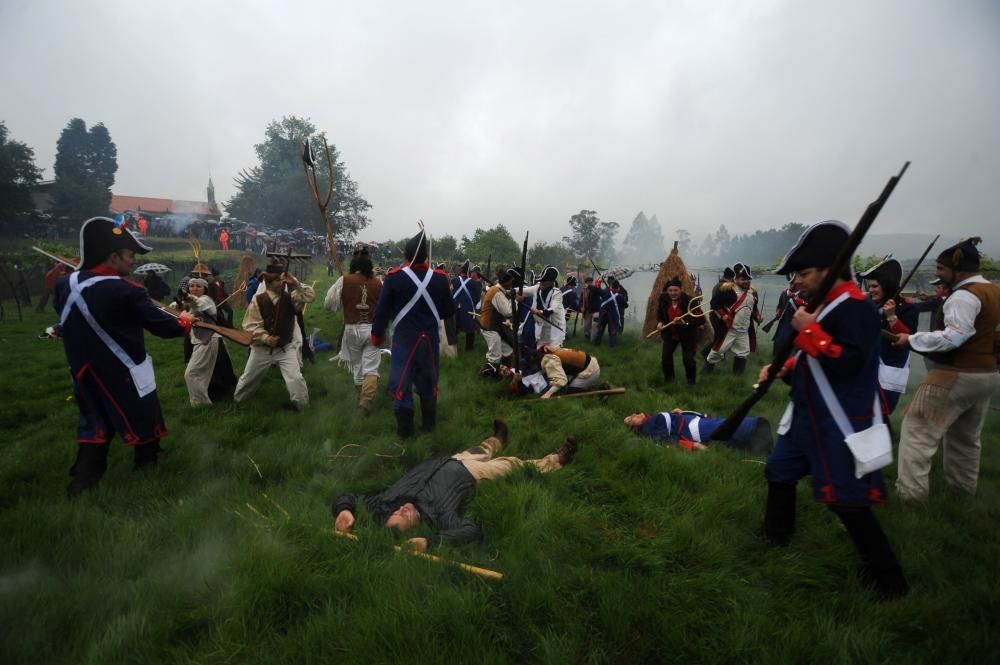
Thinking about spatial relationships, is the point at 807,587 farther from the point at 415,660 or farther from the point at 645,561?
the point at 415,660

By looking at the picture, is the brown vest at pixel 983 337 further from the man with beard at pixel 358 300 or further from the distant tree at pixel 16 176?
the distant tree at pixel 16 176

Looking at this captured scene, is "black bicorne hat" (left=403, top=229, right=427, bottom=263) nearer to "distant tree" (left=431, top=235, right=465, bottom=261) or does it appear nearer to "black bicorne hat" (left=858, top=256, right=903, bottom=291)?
"black bicorne hat" (left=858, top=256, right=903, bottom=291)

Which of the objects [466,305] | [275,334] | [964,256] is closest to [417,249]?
[275,334]

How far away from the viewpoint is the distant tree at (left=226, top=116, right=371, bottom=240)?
4925cm

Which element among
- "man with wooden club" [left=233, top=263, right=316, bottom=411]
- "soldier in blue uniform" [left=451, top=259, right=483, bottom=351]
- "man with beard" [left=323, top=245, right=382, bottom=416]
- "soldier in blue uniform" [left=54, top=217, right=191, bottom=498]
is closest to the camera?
"soldier in blue uniform" [left=54, top=217, right=191, bottom=498]

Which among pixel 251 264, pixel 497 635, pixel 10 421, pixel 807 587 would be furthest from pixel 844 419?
pixel 251 264

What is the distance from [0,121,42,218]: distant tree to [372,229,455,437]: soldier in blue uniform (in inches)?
1468

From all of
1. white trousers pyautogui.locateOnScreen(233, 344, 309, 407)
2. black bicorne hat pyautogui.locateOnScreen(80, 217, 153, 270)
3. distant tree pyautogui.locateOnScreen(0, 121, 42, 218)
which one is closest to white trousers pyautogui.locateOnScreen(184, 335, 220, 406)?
white trousers pyautogui.locateOnScreen(233, 344, 309, 407)

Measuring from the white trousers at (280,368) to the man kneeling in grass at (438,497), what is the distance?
8.17 ft

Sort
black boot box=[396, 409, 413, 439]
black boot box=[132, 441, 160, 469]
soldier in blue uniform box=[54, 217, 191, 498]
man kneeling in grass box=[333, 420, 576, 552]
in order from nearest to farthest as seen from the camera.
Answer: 1. man kneeling in grass box=[333, 420, 576, 552]
2. soldier in blue uniform box=[54, 217, 191, 498]
3. black boot box=[132, 441, 160, 469]
4. black boot box=[396, 409, 413, 439]

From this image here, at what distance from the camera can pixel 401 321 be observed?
4770mm

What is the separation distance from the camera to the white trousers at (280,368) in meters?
5.45

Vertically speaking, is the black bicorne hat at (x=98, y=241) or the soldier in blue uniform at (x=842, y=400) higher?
the black bicorne hat at (x=98, y=241)

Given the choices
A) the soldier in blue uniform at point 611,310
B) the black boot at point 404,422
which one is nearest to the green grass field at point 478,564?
the black boot at point 404,422
